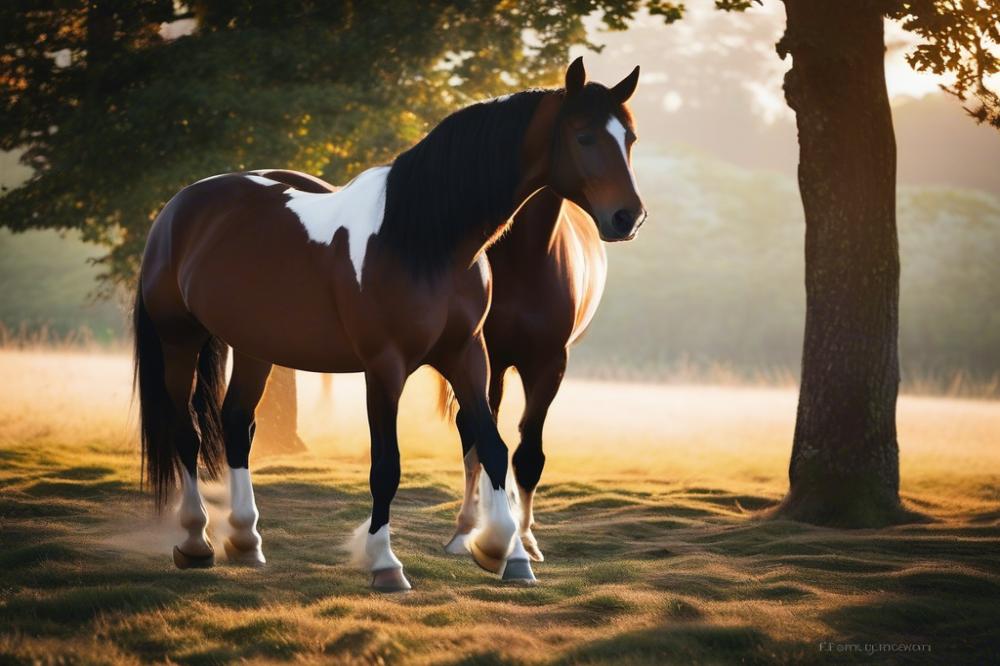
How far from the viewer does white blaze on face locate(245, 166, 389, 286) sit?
20.9 feet

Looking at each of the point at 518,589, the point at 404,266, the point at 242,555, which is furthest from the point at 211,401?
the point at 518,589

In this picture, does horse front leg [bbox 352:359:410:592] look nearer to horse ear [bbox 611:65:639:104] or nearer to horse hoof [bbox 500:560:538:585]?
horse hoof [bbox 500:560:538:585]

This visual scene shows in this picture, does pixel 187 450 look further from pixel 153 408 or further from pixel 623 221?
pixel 623 221

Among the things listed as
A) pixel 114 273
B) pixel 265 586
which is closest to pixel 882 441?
pixel 265 586

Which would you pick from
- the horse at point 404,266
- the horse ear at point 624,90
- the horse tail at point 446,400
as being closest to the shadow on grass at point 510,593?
the horse at point 404,266

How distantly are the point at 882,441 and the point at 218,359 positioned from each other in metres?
5.57

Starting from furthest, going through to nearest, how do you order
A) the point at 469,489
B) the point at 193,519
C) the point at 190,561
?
1. the point at 469,489
2. the point at 193,519
3. the point at 190,561

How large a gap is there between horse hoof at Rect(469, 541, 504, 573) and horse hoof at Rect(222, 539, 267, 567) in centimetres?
140

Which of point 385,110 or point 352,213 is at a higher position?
point 385,110

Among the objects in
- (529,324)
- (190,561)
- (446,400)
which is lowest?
(190,561)

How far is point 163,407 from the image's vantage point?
763 centimetres

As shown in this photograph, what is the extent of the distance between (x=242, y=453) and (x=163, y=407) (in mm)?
718

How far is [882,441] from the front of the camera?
10016 millimetres

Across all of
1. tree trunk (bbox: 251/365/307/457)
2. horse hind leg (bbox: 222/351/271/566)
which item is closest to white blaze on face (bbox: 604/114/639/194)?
horse hind leg (bbox: 222/351/271/566)
